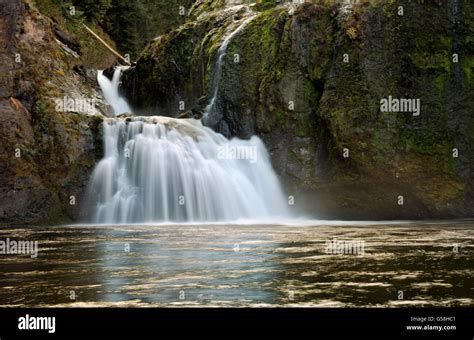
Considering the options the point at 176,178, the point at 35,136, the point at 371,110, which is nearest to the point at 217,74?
the point at 176,178

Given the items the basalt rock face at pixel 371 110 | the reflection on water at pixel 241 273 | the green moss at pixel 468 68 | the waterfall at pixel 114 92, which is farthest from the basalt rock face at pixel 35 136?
the green moss at pixel 468 68

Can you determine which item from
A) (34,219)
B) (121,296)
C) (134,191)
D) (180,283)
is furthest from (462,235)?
(34,219)

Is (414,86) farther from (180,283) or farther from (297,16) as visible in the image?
(180,283)

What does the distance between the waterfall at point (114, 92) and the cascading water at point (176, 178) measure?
28.3 ft

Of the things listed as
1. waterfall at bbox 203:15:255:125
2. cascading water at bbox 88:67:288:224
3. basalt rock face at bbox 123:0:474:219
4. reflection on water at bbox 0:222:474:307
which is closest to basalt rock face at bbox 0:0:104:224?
cascading water at bbox 88:67:288:224

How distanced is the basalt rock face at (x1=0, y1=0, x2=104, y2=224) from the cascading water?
0.68m

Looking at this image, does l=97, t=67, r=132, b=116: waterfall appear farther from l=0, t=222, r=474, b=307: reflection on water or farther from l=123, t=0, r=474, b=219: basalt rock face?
l=0, t=222, r=474, b=307: reflection on water

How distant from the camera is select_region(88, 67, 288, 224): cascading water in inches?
671

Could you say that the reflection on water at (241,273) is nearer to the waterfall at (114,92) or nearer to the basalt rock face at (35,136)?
the basalt rock face at (35,136)

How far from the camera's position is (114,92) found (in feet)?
93.9

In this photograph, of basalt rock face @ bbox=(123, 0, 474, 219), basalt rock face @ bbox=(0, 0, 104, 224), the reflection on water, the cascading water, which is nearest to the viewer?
the reflection on water

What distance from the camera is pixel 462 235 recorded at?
10.9m

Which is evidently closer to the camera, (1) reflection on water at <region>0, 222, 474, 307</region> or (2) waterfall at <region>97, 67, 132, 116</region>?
(1) reflection on water at <region>0, 222, 474, 307</region>

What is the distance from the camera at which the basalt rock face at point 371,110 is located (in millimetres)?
17500
